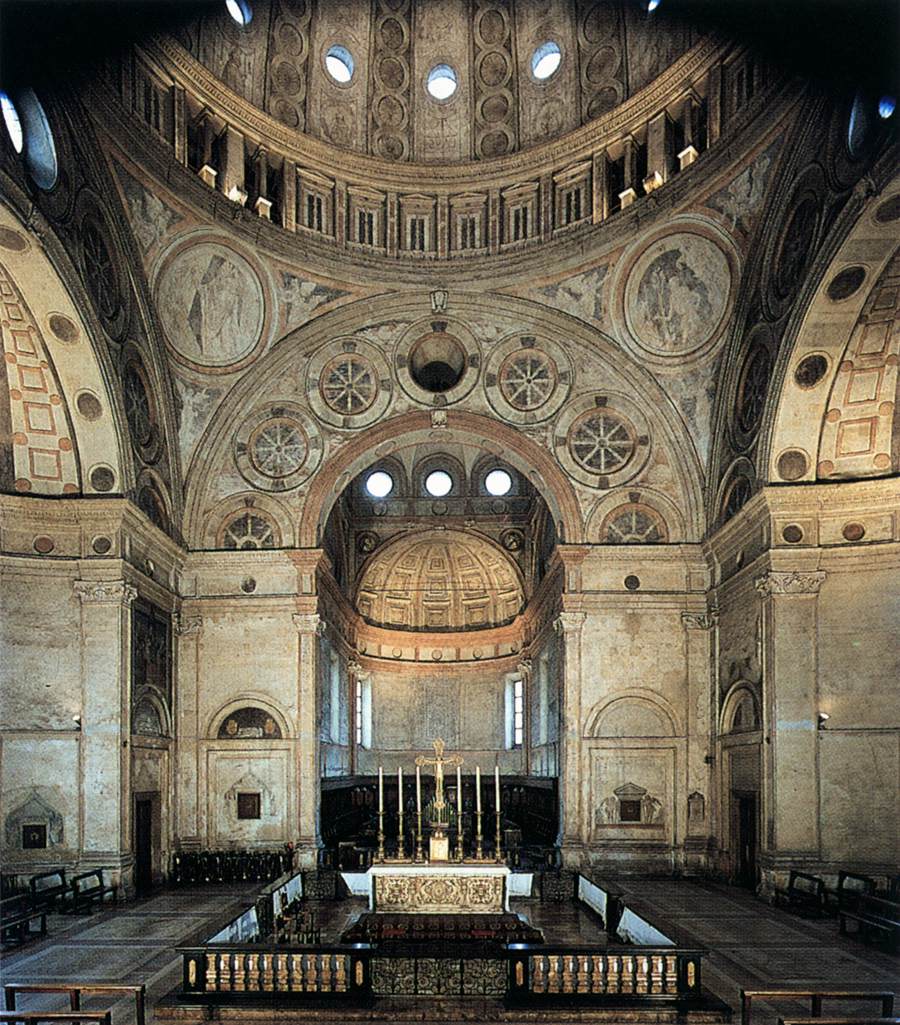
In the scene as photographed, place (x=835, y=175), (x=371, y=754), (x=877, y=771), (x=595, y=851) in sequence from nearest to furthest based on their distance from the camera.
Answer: (x=835, y=175), (x=877, y=771), (x=595, y=851), (x=371, y=754)

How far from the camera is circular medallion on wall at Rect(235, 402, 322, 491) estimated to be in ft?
99.0

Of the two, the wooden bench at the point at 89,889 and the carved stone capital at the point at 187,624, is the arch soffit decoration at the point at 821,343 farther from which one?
the wooden bench at the point at 89,889

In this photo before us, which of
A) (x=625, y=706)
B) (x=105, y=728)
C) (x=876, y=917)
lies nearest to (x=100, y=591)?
(x=105, y=728)

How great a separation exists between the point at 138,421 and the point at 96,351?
3489 mm

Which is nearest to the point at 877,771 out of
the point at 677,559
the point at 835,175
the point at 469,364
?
the point at 677,559

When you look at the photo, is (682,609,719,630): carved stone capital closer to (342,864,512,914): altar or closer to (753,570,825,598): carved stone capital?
(753,570,825,598): carved stone capital

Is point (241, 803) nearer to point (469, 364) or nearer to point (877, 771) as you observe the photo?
point (469, 364)

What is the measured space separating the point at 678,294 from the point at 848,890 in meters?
14.4

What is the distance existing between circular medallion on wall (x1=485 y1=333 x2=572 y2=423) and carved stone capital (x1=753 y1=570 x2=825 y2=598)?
28.6ft

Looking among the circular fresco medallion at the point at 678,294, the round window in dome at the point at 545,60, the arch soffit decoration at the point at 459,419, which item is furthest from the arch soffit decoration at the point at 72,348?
the round window in dome at the point at 545,60

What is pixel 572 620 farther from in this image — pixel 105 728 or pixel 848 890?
pixel 105 728

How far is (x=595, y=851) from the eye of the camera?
2880 cm

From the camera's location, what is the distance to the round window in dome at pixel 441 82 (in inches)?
1156

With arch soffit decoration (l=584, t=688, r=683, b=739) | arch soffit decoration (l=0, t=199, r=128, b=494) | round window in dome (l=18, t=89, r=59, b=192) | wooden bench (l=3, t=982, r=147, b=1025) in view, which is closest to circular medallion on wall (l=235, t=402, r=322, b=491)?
arch soffit decoration (l=0, t=199, r=128, b=494)
